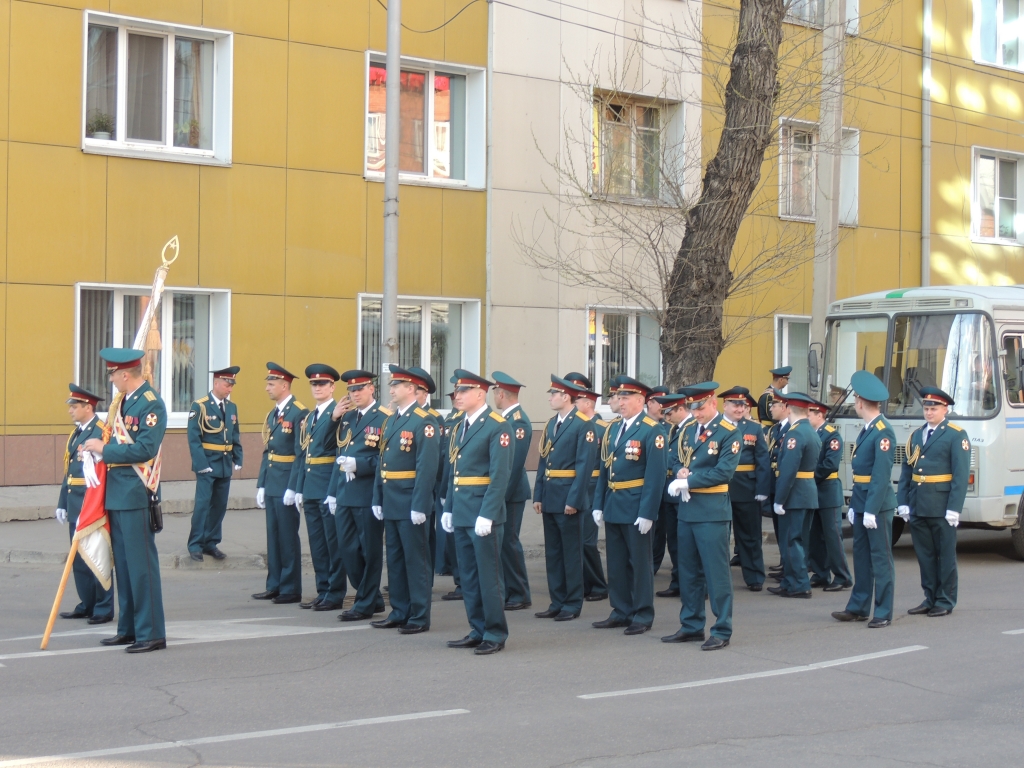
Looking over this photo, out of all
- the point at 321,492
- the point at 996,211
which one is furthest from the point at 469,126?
the point at 996,211

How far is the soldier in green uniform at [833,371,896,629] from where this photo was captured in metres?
9.87

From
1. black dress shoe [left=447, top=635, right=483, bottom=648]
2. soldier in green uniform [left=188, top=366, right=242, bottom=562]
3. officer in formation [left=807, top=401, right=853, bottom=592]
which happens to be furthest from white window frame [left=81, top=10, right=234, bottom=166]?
black dress shoe [left=447, top=635, right=483, bottom=648]

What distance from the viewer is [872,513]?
9898 mm

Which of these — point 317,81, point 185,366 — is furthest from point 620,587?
point 317,81

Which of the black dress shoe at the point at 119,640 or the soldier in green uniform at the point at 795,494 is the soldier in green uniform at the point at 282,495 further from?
the soldier in green uniform at the point at 795,494

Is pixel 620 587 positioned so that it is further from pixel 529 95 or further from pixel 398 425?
pixel 529 95

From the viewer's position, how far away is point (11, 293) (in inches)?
598

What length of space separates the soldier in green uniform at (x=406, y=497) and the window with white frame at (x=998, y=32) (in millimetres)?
20255

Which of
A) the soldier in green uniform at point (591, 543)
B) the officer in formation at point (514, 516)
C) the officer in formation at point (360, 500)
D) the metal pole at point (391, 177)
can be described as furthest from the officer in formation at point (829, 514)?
the metal pole at point (391, 177)

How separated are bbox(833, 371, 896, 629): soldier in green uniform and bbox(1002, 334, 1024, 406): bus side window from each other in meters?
4.25

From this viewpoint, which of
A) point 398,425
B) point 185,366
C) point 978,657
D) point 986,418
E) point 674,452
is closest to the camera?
point 978,657

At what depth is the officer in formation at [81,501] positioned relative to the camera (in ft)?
31.8

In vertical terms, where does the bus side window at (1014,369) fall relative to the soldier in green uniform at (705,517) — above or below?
above

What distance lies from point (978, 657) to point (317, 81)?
488 inches
